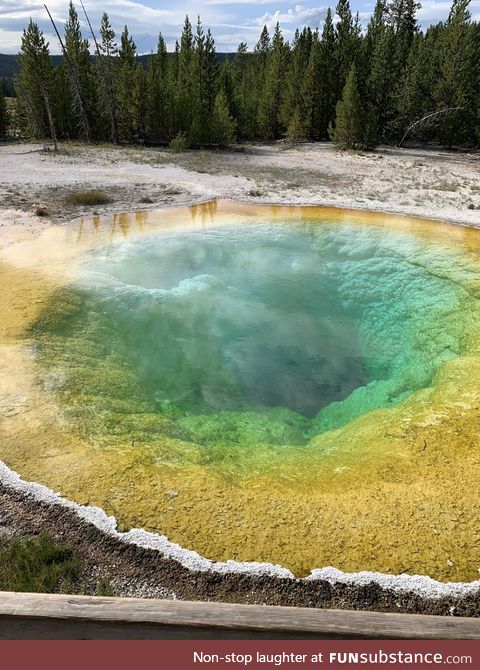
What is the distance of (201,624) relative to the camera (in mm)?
2705

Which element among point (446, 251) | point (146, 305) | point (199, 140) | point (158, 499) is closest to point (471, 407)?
point (158, 499)

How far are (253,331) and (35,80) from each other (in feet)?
112

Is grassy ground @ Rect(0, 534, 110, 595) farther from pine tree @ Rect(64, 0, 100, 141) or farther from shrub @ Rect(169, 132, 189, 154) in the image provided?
pine tree @ Rect(64, 0, 100, 141)

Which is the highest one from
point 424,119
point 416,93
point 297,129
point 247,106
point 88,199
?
point 416,93

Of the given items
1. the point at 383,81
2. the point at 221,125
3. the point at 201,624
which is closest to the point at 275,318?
the point at 201,624

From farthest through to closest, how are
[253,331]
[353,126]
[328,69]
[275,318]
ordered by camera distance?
1. [328,69]
2. [353,126]
3. [275,318]
4. [253,331]

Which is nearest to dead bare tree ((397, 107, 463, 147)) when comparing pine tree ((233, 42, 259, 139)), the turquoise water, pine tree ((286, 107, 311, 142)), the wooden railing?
pine tree ((286, 107, 311, 142))

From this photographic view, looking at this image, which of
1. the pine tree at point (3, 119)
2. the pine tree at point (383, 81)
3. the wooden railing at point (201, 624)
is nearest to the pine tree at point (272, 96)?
the pine tree at point (383, 81)

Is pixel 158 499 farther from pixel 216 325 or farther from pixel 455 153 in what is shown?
pixel 455 153

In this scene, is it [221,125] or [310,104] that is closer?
[221,125]

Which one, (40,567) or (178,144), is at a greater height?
(178,144)

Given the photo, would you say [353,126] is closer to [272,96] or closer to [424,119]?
[424,119]

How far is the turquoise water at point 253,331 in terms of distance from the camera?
7.93 m

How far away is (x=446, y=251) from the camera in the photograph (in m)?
13.8
